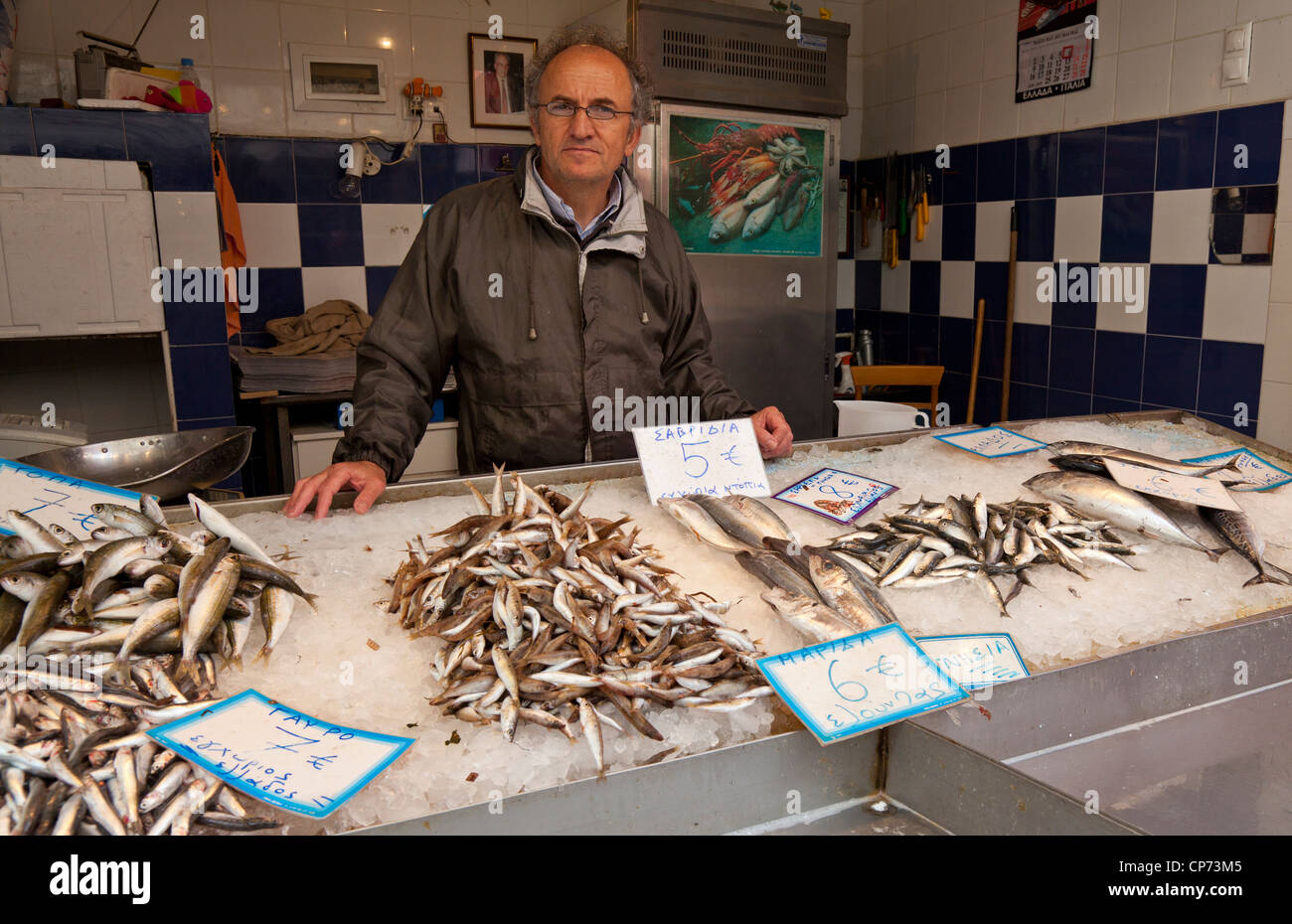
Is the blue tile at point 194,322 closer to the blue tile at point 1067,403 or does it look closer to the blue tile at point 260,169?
the blue tile at point 260,169

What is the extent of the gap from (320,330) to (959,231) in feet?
10.7

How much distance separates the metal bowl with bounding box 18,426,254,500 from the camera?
2.10 meters

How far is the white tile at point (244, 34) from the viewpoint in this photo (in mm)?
4309

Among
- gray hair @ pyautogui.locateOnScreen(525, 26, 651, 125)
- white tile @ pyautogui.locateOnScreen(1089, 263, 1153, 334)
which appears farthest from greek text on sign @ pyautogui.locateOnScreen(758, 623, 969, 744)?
white tile @ pyautogui.locateOnScreen(1089, 263, 1153, 334)

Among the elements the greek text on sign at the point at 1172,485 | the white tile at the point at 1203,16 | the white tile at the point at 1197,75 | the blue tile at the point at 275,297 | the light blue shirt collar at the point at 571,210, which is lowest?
the greek text on sign at the point at 1172,485

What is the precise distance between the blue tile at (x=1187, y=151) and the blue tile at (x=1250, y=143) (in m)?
0.04

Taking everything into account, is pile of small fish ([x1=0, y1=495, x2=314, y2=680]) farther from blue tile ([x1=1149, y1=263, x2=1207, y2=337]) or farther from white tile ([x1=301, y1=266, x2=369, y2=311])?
blue tile ([x1=1149, y1=263, x2=1207, y2=337])

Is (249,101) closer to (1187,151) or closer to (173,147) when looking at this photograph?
(173,147)

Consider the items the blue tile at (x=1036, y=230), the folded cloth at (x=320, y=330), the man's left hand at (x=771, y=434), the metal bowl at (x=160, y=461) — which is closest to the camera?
the metal bowl at (x=160, y=461)

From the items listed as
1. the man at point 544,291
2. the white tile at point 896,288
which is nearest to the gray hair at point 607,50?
the man at point 544,291

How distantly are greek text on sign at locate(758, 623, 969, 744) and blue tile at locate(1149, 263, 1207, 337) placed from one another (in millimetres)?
3143
